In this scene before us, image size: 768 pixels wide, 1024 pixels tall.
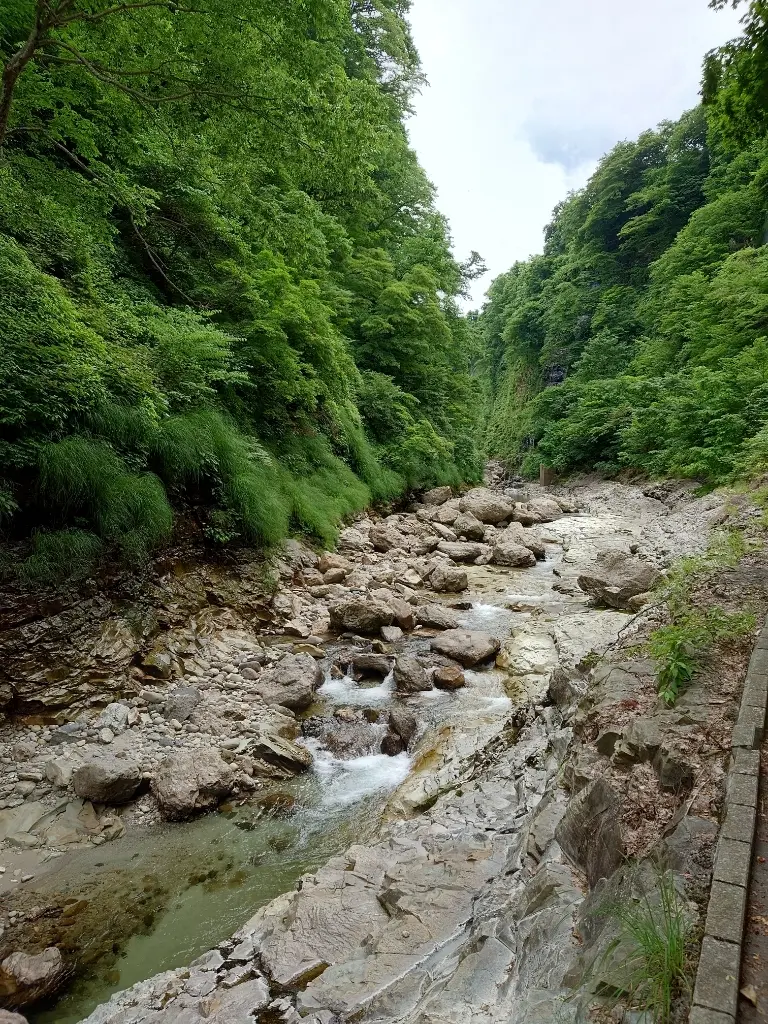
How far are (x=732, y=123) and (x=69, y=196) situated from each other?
7.02 m

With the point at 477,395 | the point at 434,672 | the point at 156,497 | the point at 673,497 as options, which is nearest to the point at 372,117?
the point at 156,497

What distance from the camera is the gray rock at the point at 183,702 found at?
208 inches

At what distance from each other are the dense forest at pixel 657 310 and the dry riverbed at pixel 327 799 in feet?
21.3

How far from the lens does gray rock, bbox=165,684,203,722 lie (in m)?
5.29

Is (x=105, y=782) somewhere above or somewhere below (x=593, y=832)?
below

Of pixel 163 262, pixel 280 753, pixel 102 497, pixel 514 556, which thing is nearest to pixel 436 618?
pixel 280 753

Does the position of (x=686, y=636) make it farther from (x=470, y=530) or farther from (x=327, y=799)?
(x=470, y=530)

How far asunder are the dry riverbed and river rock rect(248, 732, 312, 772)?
0.04 m

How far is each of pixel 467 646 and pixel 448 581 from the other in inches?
116

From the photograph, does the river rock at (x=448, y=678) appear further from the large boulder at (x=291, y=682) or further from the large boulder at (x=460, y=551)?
the large boulder at (x=460, y=551)

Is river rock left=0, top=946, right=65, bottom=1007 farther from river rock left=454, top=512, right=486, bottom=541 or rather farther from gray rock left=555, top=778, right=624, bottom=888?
river rock left=454, top=512, right=486, bottom=541

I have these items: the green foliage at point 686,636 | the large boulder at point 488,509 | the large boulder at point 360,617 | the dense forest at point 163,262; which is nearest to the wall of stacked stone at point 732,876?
the green foliage at point 686,636

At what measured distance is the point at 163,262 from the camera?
29.6 ft

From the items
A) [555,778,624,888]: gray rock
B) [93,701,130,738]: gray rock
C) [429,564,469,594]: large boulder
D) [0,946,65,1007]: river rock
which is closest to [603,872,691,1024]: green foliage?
Result: [555,778,624,888]: gray rock
